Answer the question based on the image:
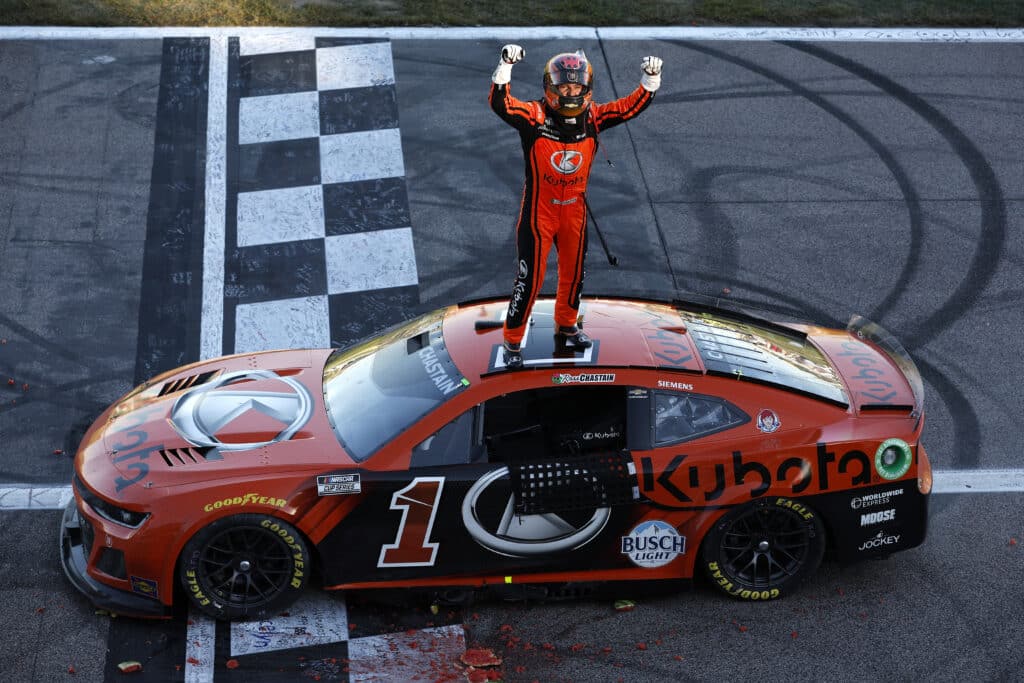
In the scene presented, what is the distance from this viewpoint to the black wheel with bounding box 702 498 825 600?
5551mm

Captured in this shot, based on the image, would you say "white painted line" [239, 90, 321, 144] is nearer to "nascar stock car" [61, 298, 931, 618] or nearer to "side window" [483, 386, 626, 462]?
"nascar stock car" [61, 298, 931, 618]

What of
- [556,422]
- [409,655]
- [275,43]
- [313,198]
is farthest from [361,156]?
[409,655]

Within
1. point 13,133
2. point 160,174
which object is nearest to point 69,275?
point 160,174

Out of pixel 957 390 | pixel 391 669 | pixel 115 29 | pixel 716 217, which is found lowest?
pixel 391 669

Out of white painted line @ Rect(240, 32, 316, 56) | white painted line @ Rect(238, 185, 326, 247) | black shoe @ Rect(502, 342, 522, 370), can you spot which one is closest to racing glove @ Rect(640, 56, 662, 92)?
black shoe @ Rect(502, 342, 522, 370)

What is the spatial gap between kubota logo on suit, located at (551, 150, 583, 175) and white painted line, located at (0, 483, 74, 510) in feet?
10.6

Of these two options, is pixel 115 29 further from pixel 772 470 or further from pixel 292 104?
pixel 772 470

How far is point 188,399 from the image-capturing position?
604 cm

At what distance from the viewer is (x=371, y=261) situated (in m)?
8.55

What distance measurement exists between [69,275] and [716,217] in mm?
4820

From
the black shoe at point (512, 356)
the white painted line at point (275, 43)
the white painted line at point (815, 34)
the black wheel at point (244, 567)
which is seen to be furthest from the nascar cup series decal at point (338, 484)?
the white painted line at point (815, 34)

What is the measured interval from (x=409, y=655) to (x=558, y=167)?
8.13 feet

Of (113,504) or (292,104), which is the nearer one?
(113,504)

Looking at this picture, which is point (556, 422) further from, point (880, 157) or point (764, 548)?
point (880, 157)
